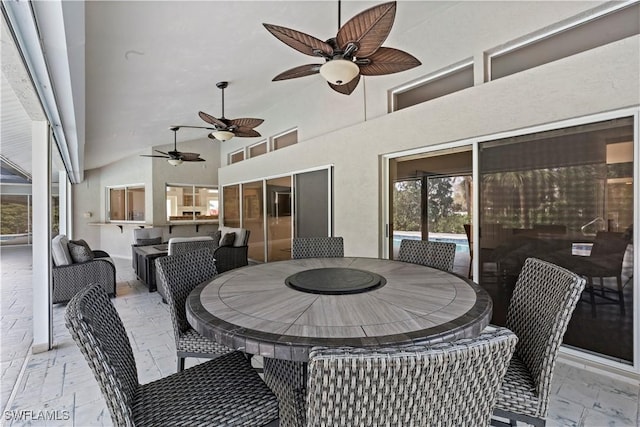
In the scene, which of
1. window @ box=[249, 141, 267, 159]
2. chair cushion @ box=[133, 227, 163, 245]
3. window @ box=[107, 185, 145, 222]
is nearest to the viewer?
chair cushion @ box=[133, 227, 163, 245]

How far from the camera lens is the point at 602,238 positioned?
2.50 meters

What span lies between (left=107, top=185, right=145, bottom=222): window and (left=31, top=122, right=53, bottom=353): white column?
6554 millimetres

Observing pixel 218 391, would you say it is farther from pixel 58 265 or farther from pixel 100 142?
pixel 100 142

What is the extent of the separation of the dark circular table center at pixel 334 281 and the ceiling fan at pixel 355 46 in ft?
4.36

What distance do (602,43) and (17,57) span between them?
4.19m

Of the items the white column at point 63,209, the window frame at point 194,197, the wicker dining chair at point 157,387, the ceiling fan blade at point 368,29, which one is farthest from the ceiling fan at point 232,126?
the white column at point 63,209

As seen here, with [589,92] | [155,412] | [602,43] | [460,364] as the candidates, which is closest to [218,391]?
[155,412]

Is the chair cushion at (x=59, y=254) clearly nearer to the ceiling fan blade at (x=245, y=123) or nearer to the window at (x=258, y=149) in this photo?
the ceiling fan blade at (x=245, y=123)

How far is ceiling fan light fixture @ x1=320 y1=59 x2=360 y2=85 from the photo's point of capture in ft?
6.51

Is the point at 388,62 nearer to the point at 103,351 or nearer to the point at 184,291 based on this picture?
the point at 184,291

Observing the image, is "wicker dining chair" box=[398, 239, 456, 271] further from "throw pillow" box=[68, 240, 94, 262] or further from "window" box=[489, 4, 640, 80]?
"throw pillow" box=[68, 240, 94, 262]

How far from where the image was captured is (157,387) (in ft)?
4.42

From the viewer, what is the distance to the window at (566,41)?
7.93 ft

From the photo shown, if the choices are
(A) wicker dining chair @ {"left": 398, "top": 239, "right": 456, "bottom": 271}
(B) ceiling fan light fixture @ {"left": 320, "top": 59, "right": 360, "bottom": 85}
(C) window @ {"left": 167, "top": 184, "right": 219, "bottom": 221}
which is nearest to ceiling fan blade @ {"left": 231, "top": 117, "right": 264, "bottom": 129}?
(B) ceiling fan light fixture @ {"left": 320, "top": 59, "right": 360, "bottom": 85}
